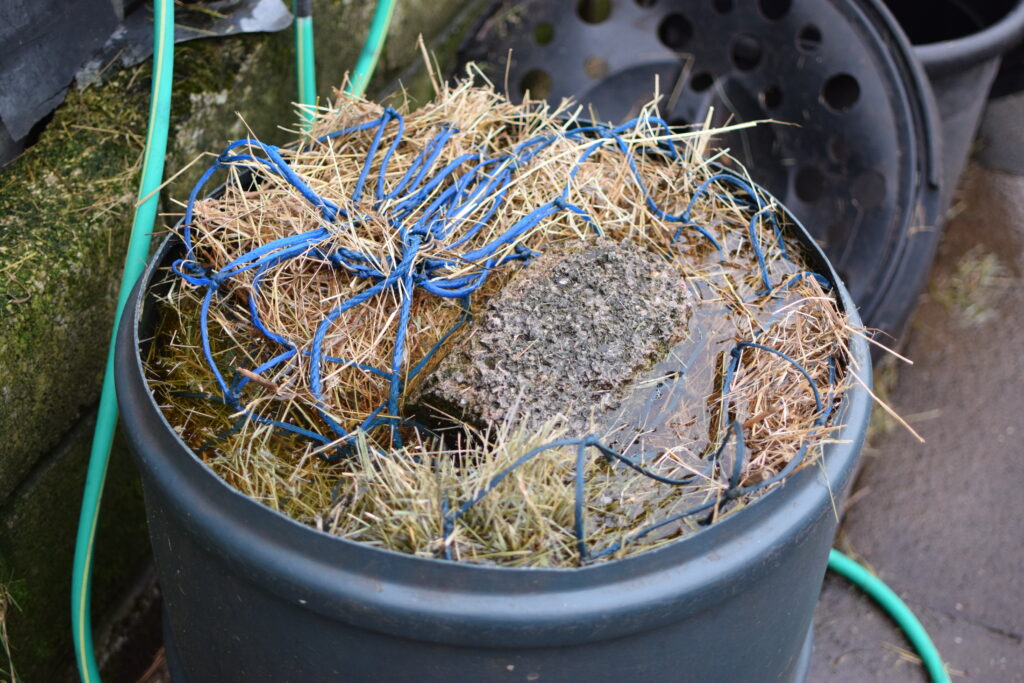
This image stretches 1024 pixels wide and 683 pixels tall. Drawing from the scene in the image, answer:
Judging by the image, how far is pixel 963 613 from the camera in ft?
6.37

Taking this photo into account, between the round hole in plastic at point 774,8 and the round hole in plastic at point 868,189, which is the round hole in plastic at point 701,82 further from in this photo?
the round hole in plastic at point 868,189

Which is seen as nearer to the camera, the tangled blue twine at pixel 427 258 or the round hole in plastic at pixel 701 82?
the tangled blue twine at pixel 427 258

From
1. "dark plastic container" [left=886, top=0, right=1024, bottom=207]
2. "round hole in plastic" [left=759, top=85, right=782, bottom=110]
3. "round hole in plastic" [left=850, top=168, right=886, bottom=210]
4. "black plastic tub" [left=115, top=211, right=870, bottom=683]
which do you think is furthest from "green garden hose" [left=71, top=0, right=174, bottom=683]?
"dark plastic container" [left=886, top=0, right=1024, bottom=207]

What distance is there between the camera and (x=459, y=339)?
1122mm

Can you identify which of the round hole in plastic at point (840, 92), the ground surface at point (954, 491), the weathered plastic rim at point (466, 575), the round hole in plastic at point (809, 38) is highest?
the weathered plastic rim at point (466, 575)

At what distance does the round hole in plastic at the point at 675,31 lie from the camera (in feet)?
7.14

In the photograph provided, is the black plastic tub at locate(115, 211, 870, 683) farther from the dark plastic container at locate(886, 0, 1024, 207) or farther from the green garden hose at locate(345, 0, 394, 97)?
the dark plastic container at locate(886, 0, 1024, 207)

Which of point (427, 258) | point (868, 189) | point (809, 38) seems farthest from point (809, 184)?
point (427, 258)

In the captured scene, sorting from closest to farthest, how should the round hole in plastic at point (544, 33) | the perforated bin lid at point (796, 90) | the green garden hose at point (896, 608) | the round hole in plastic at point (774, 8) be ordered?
the green garden hose at point (896, 608)
the perforated bin lid at point (796, 90)
the round hole in plastic at point (774, 8)
the round hole in plastic at point (544, 33)

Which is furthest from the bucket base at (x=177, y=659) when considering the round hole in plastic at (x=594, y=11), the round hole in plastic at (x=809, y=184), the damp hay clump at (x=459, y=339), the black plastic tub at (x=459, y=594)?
the round hole in plastic at (x=594, y=11)

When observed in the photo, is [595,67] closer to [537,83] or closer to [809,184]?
[537,83]

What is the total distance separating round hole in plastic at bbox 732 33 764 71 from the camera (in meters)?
2.13

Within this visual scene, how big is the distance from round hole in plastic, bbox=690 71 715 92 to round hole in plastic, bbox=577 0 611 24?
273mm

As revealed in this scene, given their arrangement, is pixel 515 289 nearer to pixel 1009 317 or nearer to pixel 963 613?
pixel 963 613
